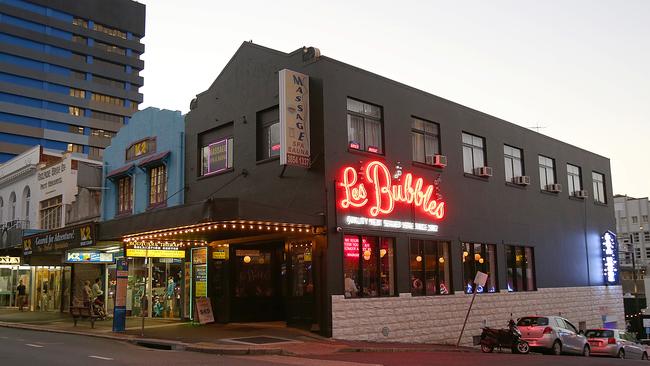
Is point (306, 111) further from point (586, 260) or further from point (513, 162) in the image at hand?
point (586, 260)

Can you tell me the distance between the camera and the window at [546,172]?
104ft

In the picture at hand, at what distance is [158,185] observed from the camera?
2736cm

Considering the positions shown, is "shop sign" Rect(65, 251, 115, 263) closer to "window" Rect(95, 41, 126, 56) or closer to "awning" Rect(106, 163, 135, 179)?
"awning" Rect(106, 163, 135, 179)

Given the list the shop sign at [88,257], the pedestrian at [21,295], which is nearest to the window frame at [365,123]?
the shop sign at [88,257]

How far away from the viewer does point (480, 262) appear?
87.7ft

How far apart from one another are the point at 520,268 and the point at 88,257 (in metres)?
19.1

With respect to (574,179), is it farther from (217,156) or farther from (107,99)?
(107,99)

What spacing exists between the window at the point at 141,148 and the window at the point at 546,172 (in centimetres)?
1851

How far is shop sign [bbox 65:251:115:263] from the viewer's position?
2698 centimetres

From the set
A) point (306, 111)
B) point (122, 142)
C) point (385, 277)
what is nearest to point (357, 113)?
point (306, 111)

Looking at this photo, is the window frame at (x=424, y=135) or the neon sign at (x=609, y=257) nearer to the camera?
the window frame at (x=424, y=135)

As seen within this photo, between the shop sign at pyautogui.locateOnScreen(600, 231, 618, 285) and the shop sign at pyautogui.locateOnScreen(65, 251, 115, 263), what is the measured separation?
84.9 ft

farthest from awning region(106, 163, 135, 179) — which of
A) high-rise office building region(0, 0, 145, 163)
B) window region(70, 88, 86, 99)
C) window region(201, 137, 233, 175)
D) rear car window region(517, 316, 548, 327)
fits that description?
window region(70, 88, 86, 99)

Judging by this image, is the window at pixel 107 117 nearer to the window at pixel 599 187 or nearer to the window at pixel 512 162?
the window at pixel 599 187
